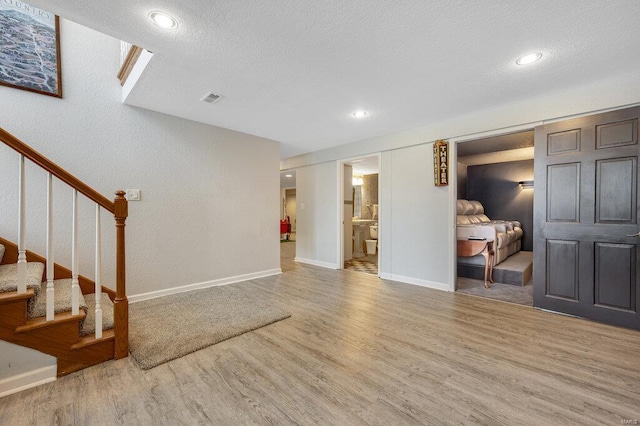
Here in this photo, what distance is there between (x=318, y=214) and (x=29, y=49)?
435 cm

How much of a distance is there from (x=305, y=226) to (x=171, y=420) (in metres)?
4.44

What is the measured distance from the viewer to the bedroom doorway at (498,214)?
407 centimetres

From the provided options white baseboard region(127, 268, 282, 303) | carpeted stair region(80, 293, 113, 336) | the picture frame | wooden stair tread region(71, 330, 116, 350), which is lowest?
white baseboard region(127, 268, 282, 303)

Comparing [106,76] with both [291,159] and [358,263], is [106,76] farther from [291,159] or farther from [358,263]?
[358,263]

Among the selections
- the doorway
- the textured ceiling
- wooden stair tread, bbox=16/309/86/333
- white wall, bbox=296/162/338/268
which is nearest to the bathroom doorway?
white wall, bbox=296/162/338/268

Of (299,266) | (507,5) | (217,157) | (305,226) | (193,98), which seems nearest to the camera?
(507,5)

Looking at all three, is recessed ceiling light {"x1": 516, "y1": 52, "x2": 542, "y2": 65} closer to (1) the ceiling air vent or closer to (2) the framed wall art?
(2) the framed wall art

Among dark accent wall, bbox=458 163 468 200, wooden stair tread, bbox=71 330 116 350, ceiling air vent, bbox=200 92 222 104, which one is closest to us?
wooden stair tread, bbox=71 330 116 350

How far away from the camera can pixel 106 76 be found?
9.86 feet

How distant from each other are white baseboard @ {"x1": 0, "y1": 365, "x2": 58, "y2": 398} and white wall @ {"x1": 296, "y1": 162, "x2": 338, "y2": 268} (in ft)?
13.1

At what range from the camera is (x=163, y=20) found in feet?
5.78

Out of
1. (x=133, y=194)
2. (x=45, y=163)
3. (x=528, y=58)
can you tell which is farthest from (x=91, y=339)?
(x=528, y=58)

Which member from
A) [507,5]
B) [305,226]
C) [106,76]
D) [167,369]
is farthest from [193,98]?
[305,226]

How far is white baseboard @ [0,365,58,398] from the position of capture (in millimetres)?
1603
